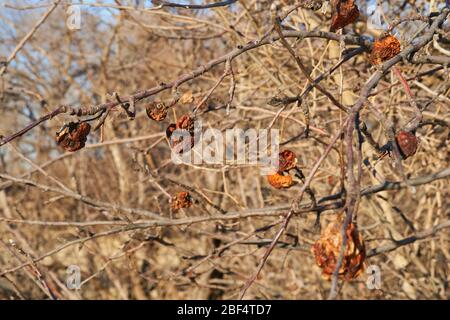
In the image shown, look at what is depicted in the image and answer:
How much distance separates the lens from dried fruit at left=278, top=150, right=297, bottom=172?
5.27 feet

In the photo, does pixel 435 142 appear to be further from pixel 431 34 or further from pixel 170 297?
pixel 170 297

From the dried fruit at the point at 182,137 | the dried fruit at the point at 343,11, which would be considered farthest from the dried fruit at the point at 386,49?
the dried fruit at the point at 182,137

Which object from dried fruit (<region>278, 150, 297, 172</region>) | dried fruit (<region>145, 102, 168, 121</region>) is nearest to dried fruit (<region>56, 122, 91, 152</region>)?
dried fruit (<region>145, 102, 168, 121</region>)

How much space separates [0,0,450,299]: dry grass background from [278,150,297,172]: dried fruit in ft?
0.85

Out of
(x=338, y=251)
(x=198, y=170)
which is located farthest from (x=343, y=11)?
(x=198, y=170)

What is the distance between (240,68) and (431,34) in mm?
1933

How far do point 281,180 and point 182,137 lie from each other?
1.05 ft

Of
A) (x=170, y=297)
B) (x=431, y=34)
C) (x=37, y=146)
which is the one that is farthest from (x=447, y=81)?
(x=37, y=146)

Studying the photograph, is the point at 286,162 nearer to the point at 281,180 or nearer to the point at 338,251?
the point at 281,180

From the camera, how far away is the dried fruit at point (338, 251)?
3.64 feet

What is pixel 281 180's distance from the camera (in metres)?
1.62

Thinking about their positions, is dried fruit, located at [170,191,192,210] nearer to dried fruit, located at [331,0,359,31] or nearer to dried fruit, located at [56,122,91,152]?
dried fruit, located at [56,122,91,152]
